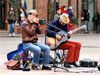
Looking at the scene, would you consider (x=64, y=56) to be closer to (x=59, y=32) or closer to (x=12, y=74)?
(x=59, y=32)

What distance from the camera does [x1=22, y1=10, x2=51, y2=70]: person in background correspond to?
1122 centimetres

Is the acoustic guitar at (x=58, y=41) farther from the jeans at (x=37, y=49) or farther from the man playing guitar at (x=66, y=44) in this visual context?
the jeans at (x=37, y=49)

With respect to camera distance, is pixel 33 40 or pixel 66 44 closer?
pixel 33 40

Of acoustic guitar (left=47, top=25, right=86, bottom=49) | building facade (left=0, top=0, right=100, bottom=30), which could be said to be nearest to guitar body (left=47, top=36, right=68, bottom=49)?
acoustic guitar (left=47, top=25, right=86, bottom=49)

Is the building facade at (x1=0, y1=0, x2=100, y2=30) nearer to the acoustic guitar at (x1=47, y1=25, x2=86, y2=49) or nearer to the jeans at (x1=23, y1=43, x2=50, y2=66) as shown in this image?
the acoustic guitar at (x1=47, y1=25, x2=86, y2=49)

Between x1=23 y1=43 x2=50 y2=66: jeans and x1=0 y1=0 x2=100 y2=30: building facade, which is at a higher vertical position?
x1=0 y1=0 x2=100 y2=30: building facade

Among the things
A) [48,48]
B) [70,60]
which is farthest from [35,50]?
[70,60]

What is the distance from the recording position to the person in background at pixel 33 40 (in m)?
11.2

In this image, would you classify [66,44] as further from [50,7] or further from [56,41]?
[50,7]

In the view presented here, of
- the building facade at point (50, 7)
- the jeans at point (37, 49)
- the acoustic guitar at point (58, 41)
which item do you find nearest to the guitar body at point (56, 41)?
the acoustic guitar at point (58, 41)

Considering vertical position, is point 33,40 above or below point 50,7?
below

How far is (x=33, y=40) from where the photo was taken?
11.3m

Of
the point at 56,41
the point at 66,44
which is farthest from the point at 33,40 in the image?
the point at 66,44

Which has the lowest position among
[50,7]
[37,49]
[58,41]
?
[37,49]
